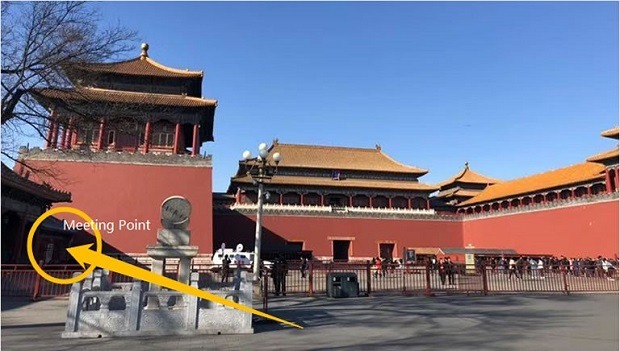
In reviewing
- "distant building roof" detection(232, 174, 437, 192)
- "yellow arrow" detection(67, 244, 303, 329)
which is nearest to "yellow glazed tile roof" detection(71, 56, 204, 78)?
"distant building roof" detection(232, 174, 437, 192)

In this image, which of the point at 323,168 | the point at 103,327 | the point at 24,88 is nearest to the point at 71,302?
the point at 103,327

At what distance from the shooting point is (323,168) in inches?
1356

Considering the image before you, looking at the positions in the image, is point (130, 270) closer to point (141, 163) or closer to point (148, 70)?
point (141, 163)

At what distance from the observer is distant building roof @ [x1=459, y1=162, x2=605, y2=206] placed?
27828 mm

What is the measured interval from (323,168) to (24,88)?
26.7 m

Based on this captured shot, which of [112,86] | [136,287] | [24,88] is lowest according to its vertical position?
[136,287]

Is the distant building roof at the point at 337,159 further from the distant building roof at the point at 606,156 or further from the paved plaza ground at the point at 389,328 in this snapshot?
the paved plaza ground at the point at 389,328

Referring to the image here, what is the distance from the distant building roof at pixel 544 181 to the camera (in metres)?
27.8

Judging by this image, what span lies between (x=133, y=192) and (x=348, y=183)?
16.7 meters

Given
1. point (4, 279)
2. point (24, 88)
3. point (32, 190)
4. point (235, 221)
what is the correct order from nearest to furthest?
point (24, 88), point (4, 279), point (32, 190), point (235, 221)

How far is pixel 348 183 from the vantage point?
33875 millimetres

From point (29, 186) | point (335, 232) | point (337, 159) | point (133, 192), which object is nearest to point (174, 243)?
point (29, 186)

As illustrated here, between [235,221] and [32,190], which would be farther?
[235,221]

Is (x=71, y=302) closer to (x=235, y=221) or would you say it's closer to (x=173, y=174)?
(x=173, y=174)
